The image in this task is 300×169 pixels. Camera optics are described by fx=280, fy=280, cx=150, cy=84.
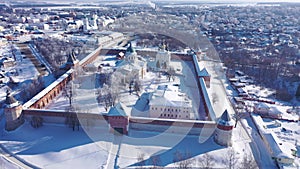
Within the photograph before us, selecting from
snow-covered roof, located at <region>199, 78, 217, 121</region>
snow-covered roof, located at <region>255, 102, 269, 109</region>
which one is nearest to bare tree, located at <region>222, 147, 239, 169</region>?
snow-covered roof, located at <region>199, 78, 217, 121</region>

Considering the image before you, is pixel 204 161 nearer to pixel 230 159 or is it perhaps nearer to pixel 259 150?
pixel 230 159

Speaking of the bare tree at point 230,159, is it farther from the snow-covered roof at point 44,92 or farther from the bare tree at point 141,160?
the snow-covered roof at point 44,92

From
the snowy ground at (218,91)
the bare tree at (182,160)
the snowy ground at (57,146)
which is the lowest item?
the snowy ground at (57,146)

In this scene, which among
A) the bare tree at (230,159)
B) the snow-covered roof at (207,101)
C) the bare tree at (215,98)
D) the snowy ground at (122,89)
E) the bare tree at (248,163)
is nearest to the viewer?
the bare tree at (248,163)

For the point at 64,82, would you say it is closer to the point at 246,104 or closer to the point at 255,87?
the point at 246,104

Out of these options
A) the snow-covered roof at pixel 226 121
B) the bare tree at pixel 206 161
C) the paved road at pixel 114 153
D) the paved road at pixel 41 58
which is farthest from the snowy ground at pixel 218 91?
the paved road at pixel 41 58

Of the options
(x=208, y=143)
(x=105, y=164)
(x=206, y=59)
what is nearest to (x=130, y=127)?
(x=105, y=164)

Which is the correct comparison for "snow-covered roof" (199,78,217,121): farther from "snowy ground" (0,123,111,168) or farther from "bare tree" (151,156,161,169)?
"snowy ground" (0,123,111,168)
